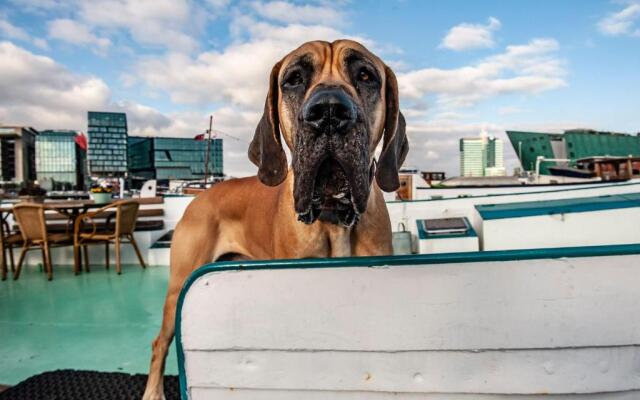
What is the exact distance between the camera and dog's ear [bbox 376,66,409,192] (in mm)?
1397

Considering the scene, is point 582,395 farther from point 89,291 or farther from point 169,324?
point 89,291

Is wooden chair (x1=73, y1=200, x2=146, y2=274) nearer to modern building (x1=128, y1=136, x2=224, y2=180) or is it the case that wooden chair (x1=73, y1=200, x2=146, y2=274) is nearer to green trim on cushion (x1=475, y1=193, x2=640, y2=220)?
green trim on cushion (x1=475, y1=193, x2=640, y2=220)

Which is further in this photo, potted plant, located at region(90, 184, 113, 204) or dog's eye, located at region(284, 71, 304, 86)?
potted plant, located at region(90, 184, 113, 204)

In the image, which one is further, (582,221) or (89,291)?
(89,291)


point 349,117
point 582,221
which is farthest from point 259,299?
point 582,221

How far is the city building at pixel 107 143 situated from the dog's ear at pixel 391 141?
9662cm

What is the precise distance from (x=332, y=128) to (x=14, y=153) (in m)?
77.6

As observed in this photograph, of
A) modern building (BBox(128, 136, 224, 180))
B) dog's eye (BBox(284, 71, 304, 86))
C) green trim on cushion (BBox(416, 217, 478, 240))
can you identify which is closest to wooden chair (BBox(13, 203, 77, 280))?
green trim on cushion (BBox(416, 217, 478, 240))

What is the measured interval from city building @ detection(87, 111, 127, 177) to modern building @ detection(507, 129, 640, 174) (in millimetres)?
80478

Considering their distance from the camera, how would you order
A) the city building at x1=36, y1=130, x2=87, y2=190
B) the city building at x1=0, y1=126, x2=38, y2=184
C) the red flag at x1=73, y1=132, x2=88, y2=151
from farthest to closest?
the city building at x1=36, y1=130, x2=87, y2=190, the city building at x1=0, y1=126, x2=38, y2=184, the red flag at x1=73, y1=132, x2=88, y2=151

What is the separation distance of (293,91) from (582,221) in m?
1.91

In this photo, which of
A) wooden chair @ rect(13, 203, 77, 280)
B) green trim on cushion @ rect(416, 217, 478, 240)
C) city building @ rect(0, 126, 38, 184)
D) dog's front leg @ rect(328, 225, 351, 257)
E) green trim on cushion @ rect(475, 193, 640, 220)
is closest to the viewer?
dog's front leg @ rect(328, 225, 351, 257)

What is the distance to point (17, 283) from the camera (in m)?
5.07

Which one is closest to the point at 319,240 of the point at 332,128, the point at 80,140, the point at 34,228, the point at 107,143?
the point at 332,128
